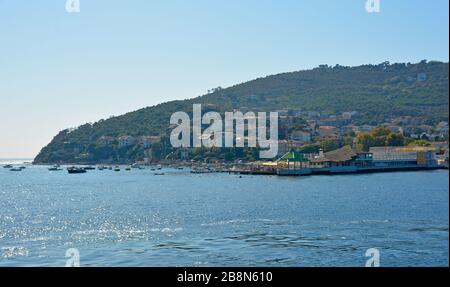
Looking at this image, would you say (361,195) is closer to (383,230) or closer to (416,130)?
(383,230)

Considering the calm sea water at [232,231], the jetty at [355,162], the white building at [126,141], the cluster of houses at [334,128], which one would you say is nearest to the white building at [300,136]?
the cluster of houses at [334,128]

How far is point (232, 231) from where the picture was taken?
20641 millimetres

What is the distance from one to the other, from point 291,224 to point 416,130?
303 ft

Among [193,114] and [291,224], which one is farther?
[193,114]

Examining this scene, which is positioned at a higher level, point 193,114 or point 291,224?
point 193,114

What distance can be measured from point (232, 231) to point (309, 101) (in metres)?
135

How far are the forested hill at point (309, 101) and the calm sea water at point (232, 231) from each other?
89534 mm

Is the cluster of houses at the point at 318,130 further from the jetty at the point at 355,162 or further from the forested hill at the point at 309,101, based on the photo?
the jetty at the point at 355,162

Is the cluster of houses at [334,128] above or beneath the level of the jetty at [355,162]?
above

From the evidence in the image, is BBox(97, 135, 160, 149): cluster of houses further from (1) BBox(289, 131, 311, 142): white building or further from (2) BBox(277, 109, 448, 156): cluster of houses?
(1) BBox(289, 131, 311, 142): white building

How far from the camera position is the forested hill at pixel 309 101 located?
128475mm
